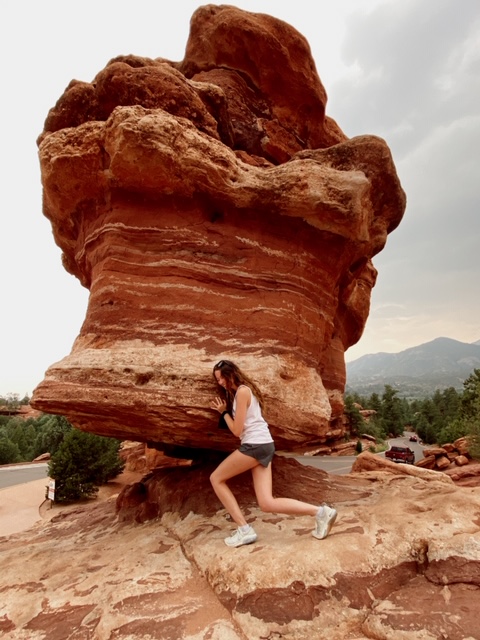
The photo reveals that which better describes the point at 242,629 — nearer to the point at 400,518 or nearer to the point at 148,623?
the point at 148,623

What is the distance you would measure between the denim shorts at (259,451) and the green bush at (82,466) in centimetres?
1854

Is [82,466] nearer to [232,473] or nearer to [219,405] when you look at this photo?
[219,405]

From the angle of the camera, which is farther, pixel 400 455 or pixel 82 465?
pixel 400 455

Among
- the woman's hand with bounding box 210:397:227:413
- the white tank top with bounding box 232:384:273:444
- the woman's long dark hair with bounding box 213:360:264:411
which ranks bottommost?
the white tank top with bounding box 232:384:273:444

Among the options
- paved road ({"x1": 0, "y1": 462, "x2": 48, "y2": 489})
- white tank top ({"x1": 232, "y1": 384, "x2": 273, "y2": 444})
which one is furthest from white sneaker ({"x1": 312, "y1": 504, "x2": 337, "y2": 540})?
paved road ({"x1": 0, "y1": 462, "x2": 48, "y2": 489})

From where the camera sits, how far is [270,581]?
11.3ft

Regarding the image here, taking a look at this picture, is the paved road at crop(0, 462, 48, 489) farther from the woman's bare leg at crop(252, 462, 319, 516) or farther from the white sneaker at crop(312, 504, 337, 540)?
the white sneaker at crop(312, 504, 337, 540)

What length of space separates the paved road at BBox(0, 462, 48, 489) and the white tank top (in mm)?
24676

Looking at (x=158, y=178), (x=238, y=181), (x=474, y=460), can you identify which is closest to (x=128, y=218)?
(x=158, y=178)

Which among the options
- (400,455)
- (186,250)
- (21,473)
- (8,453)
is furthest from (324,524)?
(8,453)

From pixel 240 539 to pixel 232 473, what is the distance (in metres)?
0.67

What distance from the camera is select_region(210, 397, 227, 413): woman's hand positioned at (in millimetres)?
4918

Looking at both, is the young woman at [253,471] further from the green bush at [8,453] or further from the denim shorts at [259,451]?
the green bush at [8,453]

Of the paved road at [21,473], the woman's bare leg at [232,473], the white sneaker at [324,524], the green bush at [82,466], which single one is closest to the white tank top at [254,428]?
the woman's bare leg at [232,473]
